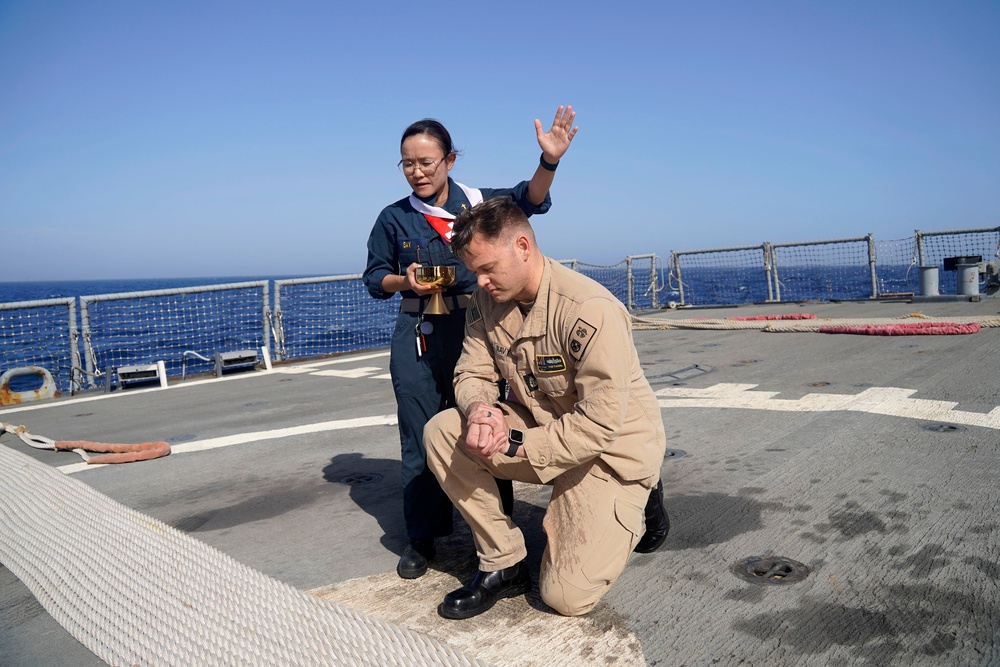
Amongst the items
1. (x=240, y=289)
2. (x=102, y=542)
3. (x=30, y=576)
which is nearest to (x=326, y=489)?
(x=102, y=542)

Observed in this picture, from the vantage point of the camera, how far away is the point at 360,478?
4195mm

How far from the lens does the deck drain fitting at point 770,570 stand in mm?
2463

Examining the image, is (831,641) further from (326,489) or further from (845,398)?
(845,398)

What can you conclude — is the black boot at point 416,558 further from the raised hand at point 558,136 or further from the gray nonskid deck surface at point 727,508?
the raised hand at point 558,136

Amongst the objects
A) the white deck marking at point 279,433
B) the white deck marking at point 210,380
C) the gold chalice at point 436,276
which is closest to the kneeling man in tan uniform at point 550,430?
the gold chalice at point 436,276

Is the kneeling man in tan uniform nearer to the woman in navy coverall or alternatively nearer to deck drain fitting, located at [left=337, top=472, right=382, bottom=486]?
the woman in navy coverall

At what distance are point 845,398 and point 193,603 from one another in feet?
14.0

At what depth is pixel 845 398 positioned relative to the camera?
5070 millimetres

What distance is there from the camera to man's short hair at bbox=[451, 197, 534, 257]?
2506mm

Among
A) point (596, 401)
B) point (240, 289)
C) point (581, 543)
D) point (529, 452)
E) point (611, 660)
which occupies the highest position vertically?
point (240, 289)

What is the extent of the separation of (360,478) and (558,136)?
7.47 ft

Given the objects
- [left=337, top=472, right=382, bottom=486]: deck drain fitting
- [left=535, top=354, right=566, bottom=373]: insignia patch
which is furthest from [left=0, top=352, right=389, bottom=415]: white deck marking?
[left=535, top=354, right=566, bottom=373]: insignia patch

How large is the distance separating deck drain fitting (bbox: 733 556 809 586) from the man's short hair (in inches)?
54.7

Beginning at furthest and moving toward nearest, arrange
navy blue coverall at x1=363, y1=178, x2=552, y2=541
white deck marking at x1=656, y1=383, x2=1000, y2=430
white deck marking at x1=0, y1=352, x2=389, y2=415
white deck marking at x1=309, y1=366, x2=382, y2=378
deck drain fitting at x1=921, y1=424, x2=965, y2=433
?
white deck marking at x1=309, y1=366, x2=382, y2=378 < white deck marking at x1=0, y1=352, x2=389, y2=415 < white deck marking at x1=656, y1=383, x2=1000, y2=430 < deck drain fitting at x1=921, y1=424, x2=965, y2=433 < navy blue coverall at x1=363, y1=178, x2=552, y2=541
